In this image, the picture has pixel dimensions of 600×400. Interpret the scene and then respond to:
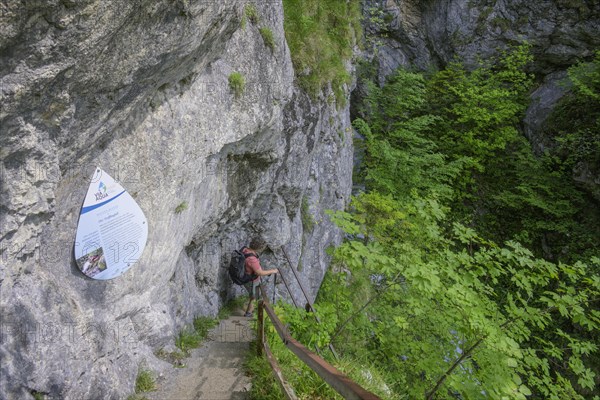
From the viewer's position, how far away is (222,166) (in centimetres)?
609

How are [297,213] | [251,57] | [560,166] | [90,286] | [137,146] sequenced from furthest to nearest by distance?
[560,166], [297,213], [251,57], [137,146], [90,286]

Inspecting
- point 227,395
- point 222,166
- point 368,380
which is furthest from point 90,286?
point 368,380

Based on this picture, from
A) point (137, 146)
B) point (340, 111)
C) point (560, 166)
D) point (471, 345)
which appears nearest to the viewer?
point (137, 146)

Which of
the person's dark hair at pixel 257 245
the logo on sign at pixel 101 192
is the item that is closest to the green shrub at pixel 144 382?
the logo on sign at pixel 101 192

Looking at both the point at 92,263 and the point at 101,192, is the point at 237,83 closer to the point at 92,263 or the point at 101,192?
the point at 101,192

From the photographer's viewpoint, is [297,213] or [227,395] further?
[297,213]

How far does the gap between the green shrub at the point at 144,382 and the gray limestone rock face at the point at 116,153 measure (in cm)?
11

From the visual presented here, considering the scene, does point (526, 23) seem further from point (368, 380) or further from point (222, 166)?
point (368, 380)

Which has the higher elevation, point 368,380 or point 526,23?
point 526,23

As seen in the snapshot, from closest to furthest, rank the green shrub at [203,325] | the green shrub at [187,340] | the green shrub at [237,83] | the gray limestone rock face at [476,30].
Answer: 1. the green shrub at [187,340]
2. the green shrub at [237,83]
3. the green shrub at [203,325]
4. the gray limestone rock face at [476,30]

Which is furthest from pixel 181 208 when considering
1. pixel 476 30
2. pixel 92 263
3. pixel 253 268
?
pixel 476 30

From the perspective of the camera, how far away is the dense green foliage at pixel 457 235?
15.4 feet

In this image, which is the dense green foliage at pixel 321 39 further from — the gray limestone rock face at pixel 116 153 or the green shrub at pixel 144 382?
the green shrub at pixel 144 382

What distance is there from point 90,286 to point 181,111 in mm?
2145
